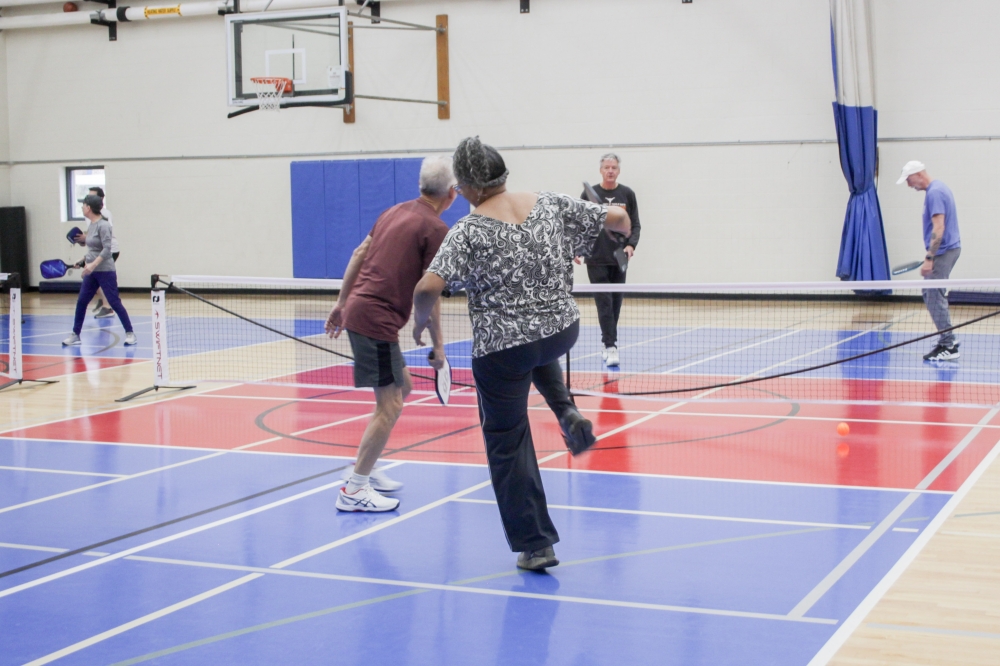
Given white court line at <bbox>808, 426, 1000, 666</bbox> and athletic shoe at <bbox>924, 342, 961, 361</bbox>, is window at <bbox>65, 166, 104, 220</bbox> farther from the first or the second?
white court line at <bbox>808, 426, 1000, 666</bbox>

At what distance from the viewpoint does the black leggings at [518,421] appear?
3998 mm

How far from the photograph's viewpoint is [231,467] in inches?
244

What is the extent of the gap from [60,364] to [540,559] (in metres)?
7.95

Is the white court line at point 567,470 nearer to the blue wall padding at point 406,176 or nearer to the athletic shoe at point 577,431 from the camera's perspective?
the athletic shoe at point 577,431

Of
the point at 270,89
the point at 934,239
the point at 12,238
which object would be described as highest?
the point at 270,89

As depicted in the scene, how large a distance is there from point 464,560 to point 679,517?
1168 mm

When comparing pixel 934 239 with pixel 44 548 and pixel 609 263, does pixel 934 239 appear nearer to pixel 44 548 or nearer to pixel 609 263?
pixel 609 263

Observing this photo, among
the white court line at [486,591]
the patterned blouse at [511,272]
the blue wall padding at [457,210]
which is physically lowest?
the white court line at [486,591]

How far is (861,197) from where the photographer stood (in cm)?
1603

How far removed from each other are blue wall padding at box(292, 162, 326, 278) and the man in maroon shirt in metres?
14.6

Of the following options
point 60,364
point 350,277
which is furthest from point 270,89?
point 350,277

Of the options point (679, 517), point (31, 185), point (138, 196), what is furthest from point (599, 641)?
point (31, 185)

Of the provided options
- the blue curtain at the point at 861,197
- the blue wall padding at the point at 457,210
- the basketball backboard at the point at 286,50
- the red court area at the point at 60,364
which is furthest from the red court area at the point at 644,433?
the blue wall padding at the point at 457,210

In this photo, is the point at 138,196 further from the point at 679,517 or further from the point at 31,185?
the point at 679,517
